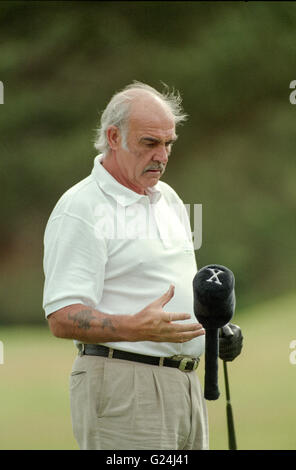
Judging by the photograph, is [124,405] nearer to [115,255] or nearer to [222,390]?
[115,255]

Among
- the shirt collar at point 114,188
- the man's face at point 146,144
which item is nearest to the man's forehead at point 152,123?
the man's face at point 146,144

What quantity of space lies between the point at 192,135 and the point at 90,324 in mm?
4551

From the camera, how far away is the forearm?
5.73 ft

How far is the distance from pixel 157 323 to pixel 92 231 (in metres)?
0.30

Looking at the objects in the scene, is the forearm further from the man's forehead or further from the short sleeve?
the man's forehead

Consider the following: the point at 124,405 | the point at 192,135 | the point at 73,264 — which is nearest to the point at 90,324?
the point at 73,264

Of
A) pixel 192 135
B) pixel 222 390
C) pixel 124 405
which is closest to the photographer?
pixel 124 405

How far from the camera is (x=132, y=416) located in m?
1.85

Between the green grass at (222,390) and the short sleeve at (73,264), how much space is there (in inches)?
81.3

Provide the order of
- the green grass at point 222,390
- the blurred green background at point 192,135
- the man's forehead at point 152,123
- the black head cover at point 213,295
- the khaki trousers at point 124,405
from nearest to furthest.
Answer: the black head cover at point 213,295 < the khaki trousers at point 124,405 < the man's forehead at point 152,123 < the green grass at point 222,390 < the blurred green background at point 192,135

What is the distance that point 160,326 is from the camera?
1.70 m

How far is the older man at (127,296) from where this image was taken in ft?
5.79

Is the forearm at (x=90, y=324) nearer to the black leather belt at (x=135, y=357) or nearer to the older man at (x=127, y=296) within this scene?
the older man at (x=127, y=296)
